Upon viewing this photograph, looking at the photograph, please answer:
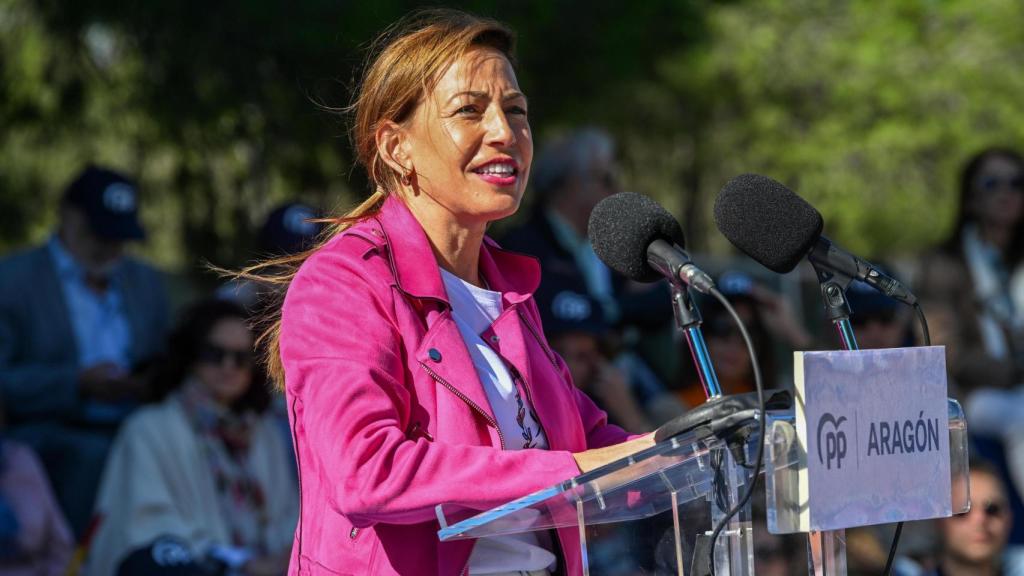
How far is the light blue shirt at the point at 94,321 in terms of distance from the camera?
598cm

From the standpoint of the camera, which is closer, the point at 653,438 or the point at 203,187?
the point at 653,438

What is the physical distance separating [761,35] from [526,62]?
7.52 meters

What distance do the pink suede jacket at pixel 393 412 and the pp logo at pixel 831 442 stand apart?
421mm

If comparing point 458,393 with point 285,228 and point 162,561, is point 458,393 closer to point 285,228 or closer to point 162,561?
point 162,561

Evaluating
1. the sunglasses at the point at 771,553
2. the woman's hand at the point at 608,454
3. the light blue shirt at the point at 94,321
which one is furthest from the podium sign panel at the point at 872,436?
the light blue shirt at the point at 94,321

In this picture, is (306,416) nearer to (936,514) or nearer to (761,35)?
(936,514)

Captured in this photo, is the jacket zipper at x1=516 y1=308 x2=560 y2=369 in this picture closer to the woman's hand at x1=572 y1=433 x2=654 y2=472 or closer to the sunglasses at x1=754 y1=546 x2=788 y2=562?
the woman's hand at x1=572 y1=433 x2=654 y2=472

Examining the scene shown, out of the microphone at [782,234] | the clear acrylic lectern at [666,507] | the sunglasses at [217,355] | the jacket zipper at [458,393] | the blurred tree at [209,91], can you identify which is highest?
the blurred tree at [209,91]

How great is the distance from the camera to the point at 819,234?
2.56m

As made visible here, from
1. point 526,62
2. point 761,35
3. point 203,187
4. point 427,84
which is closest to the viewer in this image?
point 427,84

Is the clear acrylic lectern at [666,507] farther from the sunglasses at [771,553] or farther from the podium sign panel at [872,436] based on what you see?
the sunglasses at [771,553]

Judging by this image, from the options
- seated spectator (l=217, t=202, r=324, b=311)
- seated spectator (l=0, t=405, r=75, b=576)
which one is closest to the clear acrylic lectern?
seated spectator (l=0, t=405, r=75, b=576)

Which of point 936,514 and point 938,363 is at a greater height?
point 938,363

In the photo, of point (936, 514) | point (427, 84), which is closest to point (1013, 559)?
point (936, 514)
